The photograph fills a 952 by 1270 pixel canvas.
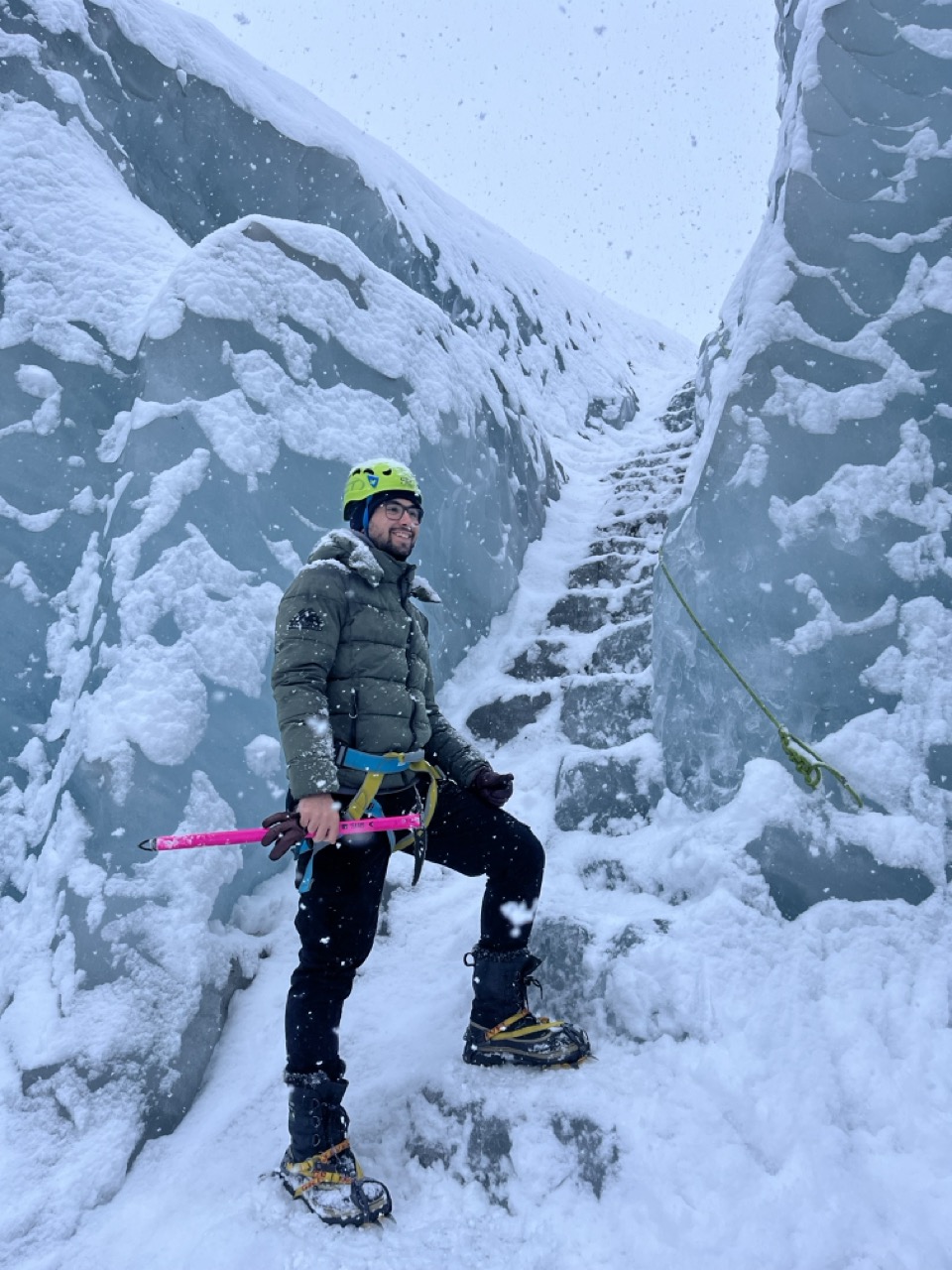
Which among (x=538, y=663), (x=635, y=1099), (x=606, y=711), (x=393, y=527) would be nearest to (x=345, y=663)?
(x=393, y=527)

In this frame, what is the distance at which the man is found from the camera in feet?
7.36

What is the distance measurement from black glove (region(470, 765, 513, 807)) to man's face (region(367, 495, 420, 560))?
2.61ft

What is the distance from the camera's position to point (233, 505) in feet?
12.7

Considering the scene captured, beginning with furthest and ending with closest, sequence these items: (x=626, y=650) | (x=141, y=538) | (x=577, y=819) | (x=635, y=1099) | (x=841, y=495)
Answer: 1. (x=626, y=650)
2. (x=577, y=819)
3. (x=141, y=538)
4. (x=841, y=495)
5. (x=635, y=1099)

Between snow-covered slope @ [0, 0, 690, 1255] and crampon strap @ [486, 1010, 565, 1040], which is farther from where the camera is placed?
snow-covered slope @ [0, 0, 690, 1255]

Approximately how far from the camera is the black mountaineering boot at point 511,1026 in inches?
102

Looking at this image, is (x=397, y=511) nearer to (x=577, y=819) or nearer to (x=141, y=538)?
(x=141, y=538)

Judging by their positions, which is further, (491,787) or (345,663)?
(491,787)

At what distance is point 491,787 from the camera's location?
2.79 metres

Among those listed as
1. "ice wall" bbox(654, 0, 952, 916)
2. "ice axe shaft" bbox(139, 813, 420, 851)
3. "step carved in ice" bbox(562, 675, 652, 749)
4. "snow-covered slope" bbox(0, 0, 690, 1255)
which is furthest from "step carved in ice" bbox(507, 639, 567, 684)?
"ice axe shaft" bbox(139, 813, 420, 851)

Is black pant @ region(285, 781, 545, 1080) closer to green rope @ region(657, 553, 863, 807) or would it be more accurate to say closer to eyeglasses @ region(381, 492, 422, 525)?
eyeglasses @ region(381, 492, 422, 525)

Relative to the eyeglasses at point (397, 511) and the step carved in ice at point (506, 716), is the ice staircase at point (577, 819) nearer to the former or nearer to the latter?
the step carved in ice at point (506, 716)

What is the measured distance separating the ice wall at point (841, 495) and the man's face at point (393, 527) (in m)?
1.52

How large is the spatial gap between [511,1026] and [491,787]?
0.76 metres
